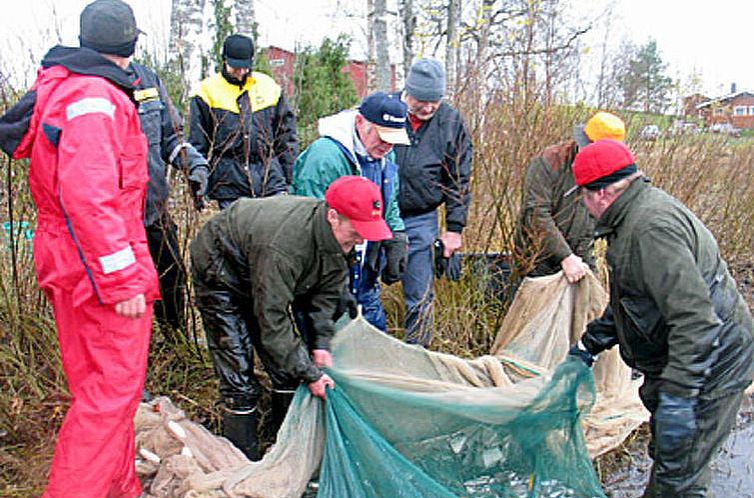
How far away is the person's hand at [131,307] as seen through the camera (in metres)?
2.49

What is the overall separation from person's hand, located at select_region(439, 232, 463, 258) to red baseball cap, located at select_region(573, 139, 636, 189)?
1.74m

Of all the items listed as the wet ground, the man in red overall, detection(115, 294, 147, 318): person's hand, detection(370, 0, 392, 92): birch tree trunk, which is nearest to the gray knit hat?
the man in red overall

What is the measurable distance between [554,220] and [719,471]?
5.33 ft

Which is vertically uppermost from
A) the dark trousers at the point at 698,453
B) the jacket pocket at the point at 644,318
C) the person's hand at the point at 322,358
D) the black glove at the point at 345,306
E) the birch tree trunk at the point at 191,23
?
the birch tree trunk at the point at 191,23

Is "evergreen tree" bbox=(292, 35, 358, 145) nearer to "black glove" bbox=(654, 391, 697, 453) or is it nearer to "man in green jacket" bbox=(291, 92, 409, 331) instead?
"man in green jacket" bbox=(291, 92, 409, 331)

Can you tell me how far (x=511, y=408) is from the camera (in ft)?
9.41

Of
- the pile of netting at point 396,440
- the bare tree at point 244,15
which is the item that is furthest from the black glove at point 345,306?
the bare tree at point 244,15

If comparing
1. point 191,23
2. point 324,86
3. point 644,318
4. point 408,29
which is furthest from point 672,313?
point 408,29

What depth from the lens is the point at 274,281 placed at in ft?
9.05

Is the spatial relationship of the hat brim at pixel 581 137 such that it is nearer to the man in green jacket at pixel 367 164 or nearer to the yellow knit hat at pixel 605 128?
the yellow knit hat at pixel 605 128

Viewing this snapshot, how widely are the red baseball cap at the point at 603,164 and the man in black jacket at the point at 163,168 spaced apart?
1.84 meters

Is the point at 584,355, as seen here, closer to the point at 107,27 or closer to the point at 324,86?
the point at 107,27

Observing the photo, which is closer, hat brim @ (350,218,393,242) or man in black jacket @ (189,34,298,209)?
hat brim @ (350,218,393,242)

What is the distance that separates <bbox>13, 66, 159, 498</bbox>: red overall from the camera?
94.8 inches
